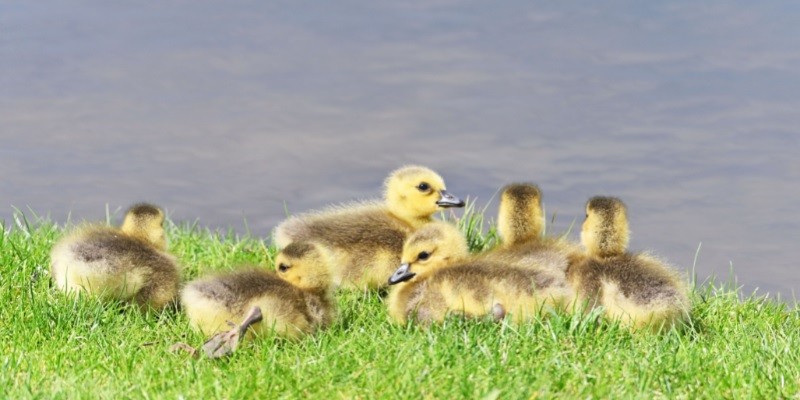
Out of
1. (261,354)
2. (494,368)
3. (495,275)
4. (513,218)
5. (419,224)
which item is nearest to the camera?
(494,368)

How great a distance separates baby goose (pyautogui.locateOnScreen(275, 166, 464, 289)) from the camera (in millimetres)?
7625

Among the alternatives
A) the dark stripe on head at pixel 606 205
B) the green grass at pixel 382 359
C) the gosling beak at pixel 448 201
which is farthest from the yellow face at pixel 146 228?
the dark stripe on head at pixel 606 205

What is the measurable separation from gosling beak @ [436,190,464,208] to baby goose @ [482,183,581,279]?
1.56 ft

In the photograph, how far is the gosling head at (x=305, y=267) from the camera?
21.0 ft

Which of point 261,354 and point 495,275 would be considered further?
point 495,275

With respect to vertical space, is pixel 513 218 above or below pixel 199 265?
above

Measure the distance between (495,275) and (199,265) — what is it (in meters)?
2.97

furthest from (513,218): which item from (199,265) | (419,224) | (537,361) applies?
(199,265)

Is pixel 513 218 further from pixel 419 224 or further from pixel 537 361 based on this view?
pixel 537 361

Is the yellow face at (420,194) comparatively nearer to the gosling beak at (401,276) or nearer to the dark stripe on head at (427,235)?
the dark stripe on head at (427,235)

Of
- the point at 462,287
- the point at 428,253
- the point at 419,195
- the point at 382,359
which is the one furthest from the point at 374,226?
the point at 382,359

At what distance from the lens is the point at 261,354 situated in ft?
19.3

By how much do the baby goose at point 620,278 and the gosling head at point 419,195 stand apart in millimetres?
1369

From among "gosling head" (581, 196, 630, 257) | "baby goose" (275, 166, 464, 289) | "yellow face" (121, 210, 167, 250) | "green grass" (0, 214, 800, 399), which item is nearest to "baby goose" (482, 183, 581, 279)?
"gosling head" (581, 196, 630, 257)
